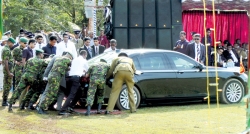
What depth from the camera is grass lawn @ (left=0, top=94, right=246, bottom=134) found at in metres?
10.8

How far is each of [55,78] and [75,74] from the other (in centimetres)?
46

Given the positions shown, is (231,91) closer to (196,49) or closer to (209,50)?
(196,49)

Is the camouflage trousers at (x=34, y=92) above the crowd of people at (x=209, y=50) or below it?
below

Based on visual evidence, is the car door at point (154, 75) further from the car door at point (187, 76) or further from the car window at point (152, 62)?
the car door at point (187, 76)

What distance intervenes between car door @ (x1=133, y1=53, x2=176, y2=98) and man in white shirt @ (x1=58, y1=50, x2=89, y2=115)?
4.81ft

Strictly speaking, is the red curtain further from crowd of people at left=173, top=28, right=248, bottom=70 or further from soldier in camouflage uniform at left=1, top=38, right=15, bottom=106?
soldier in camouflage uniform at left=1, top=38, right=15, bottom=106

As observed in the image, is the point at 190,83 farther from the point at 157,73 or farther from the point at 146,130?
the point at 146,130

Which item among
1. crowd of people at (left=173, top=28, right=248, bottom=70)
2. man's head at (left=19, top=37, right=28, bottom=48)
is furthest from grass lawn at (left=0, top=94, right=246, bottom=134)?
man's head at (left=19, top=37, right=28, bottom=48)

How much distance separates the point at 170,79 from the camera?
14133 mm

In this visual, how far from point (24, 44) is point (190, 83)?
174 inches

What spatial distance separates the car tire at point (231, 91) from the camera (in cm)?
1477

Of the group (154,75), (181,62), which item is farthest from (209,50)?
(154,75)

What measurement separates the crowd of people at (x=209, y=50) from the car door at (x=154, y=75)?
109 centimetres

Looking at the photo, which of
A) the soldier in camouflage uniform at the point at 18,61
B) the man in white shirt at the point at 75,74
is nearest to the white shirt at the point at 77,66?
the man in white shirt at the point at 75,74
